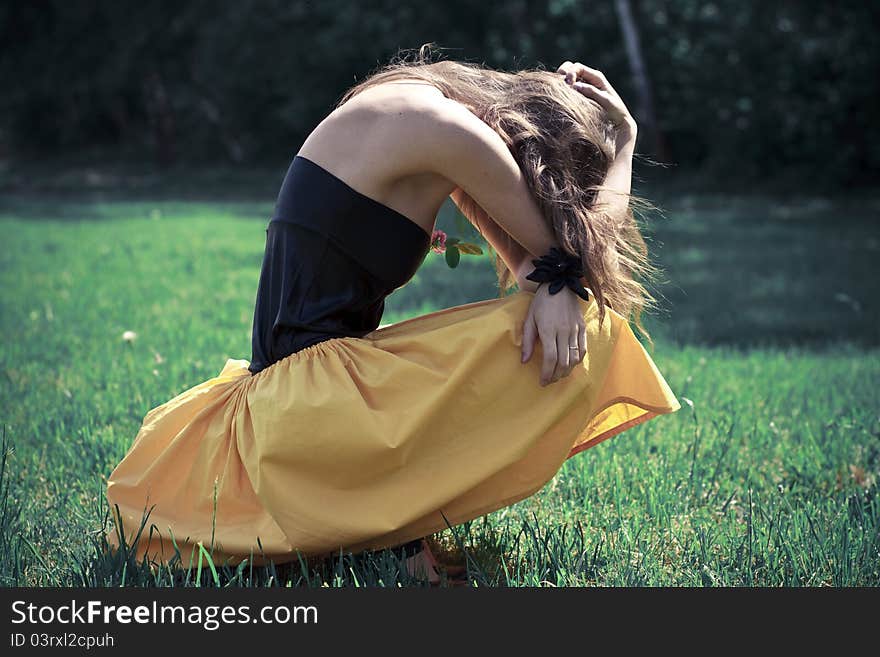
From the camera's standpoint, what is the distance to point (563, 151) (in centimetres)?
228

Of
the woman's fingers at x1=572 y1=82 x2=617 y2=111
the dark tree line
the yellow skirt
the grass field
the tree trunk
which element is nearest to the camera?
the yellow skirt

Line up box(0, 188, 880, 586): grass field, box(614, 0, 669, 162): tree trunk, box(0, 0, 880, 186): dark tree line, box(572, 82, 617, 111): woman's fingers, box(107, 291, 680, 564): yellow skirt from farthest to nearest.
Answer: box(614, 0, 669, 162): tree trunk < box(0, 0, 880, 186): dark tree line < box(572, 82, 617, 111): woman's fingers < box(0, 188, 880, 586): grass field < box(107, 291, 680, 564): yellow skirt

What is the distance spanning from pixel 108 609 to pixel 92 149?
22782mm

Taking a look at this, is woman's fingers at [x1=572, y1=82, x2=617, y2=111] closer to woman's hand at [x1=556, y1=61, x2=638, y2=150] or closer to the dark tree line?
woman's hand at [x1=556, y1=61, x2=638, y2=150]

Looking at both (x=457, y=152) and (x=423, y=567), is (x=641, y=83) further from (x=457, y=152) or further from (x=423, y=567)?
(x=423, y=567)

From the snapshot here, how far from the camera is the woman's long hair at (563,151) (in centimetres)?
225

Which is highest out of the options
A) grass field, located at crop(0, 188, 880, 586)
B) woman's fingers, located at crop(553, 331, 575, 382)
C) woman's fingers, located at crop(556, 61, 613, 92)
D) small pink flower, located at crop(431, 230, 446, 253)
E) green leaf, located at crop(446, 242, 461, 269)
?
woman's fingers, located at crop(556, 61, 613, 92)

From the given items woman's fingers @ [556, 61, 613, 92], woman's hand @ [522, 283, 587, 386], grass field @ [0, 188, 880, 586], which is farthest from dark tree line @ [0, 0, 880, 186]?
woman's hand @ [522, 283, 587, 386]

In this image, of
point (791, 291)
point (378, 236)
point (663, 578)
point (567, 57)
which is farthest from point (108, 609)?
point (567, 57)

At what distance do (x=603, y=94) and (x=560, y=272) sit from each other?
0.51m

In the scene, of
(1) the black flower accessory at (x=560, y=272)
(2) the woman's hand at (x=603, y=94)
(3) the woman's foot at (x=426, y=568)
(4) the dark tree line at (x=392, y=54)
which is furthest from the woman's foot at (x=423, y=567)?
(4) the dark tree line at (x=392, y=54)

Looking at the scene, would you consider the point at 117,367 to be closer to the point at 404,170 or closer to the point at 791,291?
A: the point at 404,170

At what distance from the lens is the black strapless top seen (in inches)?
88.7

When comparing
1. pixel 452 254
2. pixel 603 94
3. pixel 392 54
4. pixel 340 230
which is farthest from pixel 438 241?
pixel 392 54
